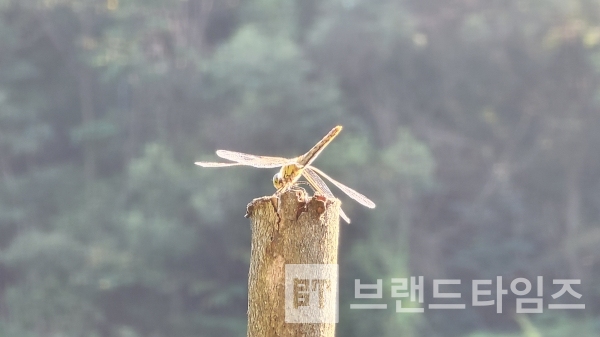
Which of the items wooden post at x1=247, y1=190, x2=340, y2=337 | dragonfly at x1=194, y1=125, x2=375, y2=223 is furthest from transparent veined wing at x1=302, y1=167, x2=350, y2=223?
wooden post at x1=247, y1=190, x2=340, y2=337

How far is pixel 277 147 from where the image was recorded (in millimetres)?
6414

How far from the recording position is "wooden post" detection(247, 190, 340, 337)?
115 centimetres

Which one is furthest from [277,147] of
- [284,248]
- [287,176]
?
[284,248]

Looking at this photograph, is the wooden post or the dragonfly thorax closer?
the wooden post

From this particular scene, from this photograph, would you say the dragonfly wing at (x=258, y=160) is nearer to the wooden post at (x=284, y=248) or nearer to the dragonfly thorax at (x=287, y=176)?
the dragonfly thorax at (x=287, y=176)

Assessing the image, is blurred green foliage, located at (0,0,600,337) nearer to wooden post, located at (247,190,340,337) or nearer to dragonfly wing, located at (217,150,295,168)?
dragonfly wing, located at (217,150,295,168)

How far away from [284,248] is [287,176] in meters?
0.28

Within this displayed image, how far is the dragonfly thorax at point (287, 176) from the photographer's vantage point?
4.62 ft

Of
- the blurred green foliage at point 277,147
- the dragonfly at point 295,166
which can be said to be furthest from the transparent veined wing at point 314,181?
the blurred green foliage at point 277,147

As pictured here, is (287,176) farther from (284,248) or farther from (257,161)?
(284,248)

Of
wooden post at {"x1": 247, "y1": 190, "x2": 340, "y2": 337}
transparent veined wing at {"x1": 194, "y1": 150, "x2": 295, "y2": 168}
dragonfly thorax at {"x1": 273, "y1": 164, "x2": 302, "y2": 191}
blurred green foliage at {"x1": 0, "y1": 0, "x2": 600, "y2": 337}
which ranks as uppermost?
blurred green foliage at {"x1": 0, "y1": 0, "x2": 600, "y2": 337}

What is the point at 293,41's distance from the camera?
7.09m

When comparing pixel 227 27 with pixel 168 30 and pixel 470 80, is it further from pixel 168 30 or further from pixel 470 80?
pixel 470 80

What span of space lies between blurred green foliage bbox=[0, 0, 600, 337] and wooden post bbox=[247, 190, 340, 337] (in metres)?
5.06
